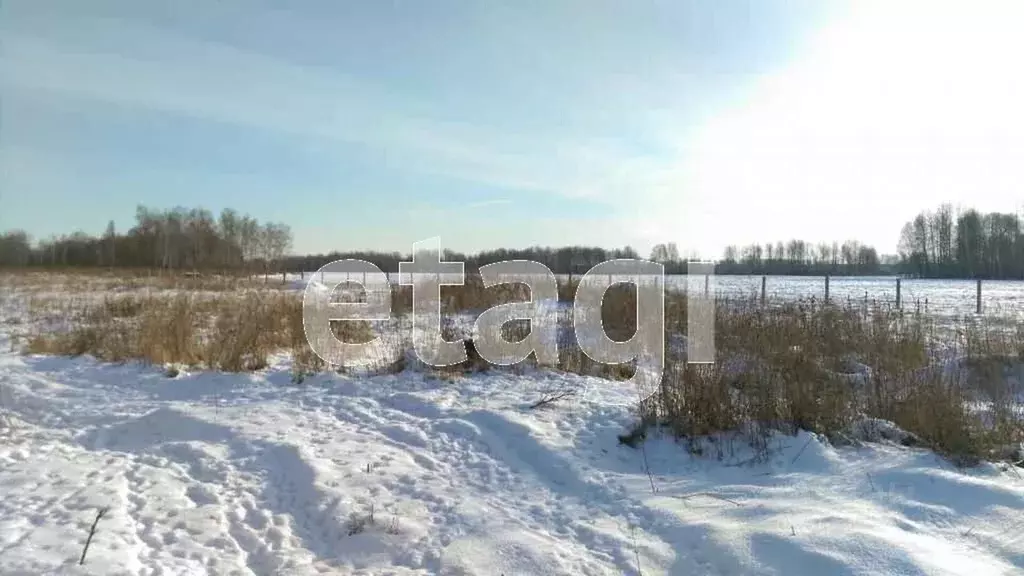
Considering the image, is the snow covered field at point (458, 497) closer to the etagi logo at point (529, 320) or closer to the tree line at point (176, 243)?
the etagi logo at point (529, 320)

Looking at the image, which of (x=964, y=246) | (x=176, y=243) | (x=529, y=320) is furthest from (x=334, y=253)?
(x=964, y=246)

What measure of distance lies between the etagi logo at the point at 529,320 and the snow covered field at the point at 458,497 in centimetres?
218

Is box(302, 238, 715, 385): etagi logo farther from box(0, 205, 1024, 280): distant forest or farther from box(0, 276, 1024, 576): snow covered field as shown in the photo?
box(0, 205, 1024, 280): distant forest

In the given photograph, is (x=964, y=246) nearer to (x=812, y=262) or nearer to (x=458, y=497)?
(x=812, y=262)

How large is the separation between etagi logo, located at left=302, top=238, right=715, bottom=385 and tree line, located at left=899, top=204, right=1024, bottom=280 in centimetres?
5345

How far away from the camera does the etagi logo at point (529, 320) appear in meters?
7.95

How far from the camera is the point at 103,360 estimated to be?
7.76 m

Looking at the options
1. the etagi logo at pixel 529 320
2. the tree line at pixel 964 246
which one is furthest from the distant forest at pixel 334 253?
the etagi logo at pixel 529 320

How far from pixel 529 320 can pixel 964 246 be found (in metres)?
69.6

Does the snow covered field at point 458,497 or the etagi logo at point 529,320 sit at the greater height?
the etagi logo at point 529,320

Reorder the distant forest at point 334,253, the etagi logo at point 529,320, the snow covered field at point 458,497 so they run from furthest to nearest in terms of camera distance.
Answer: the distant forest at point 334,253, the etagi logo at point 529,320, the snow covered field at point 458,497

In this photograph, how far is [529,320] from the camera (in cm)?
995

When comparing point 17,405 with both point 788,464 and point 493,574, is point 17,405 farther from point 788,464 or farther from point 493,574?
point 788,464

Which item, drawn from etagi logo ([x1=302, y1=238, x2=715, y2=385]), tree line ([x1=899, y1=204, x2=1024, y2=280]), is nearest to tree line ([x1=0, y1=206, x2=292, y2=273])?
etagi logo ([x1=302, y1=238, x2=715, y2=385])
